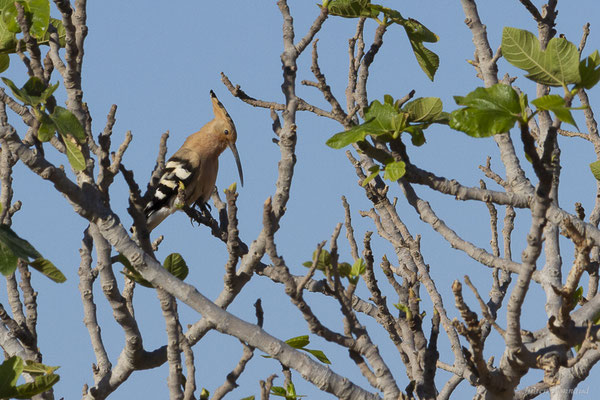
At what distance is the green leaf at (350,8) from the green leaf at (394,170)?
100 cm

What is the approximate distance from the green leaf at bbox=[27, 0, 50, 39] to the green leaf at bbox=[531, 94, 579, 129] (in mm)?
2411

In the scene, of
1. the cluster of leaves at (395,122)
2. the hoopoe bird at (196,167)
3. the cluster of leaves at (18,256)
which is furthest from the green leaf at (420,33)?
the hoopoe bird at (196,167)

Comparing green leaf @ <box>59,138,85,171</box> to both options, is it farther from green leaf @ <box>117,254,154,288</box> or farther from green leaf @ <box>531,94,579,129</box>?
green leaf @ <box>531,94,579,129</box>

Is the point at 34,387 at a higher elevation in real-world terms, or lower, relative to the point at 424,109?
lower

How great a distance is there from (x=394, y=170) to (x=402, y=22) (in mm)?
1200

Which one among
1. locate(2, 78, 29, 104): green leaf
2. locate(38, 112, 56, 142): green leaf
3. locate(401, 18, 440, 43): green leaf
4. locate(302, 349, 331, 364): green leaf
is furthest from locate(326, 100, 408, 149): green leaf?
locate(2, 78, 29, 104): green leaf

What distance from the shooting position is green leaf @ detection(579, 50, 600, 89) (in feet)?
9.23

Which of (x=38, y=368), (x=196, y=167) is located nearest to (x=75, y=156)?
(x=38, y=368)

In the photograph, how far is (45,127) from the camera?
11.0ft

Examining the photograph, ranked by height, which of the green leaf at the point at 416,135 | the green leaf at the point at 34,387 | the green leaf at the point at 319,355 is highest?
the green leaf at the point at 416,135

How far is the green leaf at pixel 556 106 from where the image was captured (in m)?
2.46

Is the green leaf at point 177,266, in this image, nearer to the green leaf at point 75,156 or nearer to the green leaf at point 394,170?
the green leaf at point 75,156

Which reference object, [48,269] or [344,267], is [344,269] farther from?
[48,269]

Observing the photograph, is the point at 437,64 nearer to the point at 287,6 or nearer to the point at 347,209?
the point at 287,6
